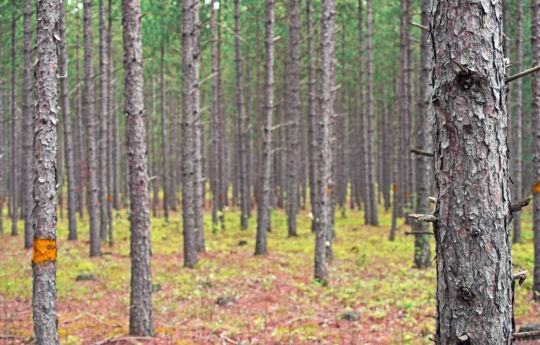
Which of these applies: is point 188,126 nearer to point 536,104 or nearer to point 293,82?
point 293,82

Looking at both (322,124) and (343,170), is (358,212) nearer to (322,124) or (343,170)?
(343,170)

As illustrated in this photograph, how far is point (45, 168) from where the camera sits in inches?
198

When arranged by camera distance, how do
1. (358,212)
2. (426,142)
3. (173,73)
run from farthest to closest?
(173,73), (358,212), (426,142)

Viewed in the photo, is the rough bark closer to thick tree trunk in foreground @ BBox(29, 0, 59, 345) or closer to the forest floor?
thick tree trunk in foreground @ BBox(29, 0, 59, 345)

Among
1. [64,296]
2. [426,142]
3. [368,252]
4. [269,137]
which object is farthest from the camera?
[368,252]

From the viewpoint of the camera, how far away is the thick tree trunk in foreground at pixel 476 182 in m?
2.99

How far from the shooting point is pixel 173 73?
31.9 m

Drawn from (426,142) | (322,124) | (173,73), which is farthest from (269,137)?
(173,73)

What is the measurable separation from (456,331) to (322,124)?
832 centimetres

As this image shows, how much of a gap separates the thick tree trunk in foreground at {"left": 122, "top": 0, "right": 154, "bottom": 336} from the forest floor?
17.3 inches

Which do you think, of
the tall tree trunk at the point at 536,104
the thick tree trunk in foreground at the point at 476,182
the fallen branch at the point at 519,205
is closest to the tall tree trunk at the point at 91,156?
the tall tree trunk at the point at 536,104

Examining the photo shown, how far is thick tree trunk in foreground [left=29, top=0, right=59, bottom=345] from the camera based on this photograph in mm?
4977

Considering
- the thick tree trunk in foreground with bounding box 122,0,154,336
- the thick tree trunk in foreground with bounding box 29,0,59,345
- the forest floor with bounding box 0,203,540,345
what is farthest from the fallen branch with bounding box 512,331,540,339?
the thick tree trunk in foreground with bounding box 122,0,154,336

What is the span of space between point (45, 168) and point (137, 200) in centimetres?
258
